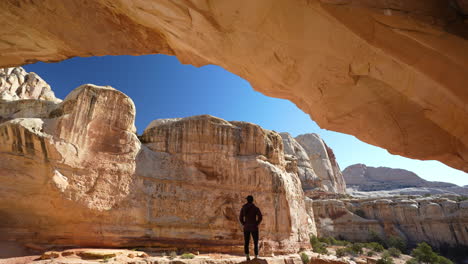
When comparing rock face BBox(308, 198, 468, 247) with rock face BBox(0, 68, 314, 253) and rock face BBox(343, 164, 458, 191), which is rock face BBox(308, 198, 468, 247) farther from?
rock face BBox(343, 164, 458, 191)

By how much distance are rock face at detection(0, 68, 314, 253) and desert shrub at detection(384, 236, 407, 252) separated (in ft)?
73.0

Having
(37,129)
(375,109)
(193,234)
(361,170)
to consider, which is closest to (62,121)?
(37,129)

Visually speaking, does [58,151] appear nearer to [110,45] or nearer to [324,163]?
[110,45]

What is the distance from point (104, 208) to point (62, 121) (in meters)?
6.03

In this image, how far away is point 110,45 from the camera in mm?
6406

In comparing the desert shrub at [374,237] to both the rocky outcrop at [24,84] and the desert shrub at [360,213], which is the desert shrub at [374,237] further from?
the rocky outcrop at [24,84]

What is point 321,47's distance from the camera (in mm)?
4066

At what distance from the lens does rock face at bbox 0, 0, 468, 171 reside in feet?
10.6

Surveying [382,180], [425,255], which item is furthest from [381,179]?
[425,255]

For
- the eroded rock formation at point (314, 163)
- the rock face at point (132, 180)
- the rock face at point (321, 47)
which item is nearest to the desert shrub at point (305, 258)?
the rock face at point (132, 180)

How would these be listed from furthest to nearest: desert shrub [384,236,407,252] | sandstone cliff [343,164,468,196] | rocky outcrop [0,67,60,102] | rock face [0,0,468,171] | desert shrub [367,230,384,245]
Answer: sandstone cliff [343,164,468,196]
desert shrub [367,230,384,245]
desert shrub [384,236,407,252]
rocky outcrop [0,67,60,102]
rock face [0,0,468,171]

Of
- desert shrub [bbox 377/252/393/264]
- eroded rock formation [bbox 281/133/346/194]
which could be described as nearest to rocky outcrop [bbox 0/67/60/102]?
eroded rock formation [bbox 281/133/346/194]

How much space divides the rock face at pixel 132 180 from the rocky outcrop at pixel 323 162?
38.4 m

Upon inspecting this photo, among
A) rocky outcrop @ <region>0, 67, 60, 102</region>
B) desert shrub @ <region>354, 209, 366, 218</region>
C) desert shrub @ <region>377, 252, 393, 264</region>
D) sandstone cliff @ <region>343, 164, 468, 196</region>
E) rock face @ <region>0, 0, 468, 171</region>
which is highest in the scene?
rocky outcrop @ <region>0, 67, 60, 102</region>
